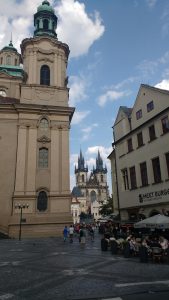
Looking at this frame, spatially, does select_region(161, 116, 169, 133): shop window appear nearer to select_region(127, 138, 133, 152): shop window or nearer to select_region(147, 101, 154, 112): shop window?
select_region(147, 101, 154, 112): shop window

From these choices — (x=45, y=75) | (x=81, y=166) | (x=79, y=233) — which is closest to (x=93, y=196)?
(x=81, y=166)

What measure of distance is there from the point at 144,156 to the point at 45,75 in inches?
930

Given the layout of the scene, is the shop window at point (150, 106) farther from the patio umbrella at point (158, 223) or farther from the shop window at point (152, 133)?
the patio umbrella at point (158, 223)

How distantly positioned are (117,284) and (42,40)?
39029 mm

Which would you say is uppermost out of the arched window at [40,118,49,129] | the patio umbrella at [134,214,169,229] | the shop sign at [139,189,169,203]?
the arched window at [40,118,49,129]

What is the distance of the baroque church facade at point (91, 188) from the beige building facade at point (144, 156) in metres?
120

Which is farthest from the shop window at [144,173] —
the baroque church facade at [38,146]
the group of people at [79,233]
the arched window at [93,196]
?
the arched window at [93,196]

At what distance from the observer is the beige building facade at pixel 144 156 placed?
68.8ft

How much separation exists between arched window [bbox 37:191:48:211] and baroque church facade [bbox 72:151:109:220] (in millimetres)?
111984

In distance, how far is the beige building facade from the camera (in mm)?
20984

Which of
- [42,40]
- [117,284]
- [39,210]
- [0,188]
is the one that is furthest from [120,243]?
[42,40]

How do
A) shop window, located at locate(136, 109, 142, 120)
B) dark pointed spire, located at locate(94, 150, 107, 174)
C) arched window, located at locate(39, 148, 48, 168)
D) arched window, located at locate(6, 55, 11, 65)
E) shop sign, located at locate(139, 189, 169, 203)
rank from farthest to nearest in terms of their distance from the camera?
dark pointed spire, located at locate(94, 150, 107, 174) → arched window, located at locate(6, 55, 11, 65) → arched window, located at locate(39, 148, 48, 168) → shop window, located at locate(136, 109, 142, 120) → shop sign, located at locate(139, 189, 169, 203)

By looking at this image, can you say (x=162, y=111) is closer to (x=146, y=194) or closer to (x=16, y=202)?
(x=146, y=194)

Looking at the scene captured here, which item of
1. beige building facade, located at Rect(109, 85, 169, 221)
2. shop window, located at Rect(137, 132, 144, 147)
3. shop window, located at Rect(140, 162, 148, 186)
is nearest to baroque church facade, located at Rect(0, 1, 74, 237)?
beige building facade, located at Rect(109, 85, 169, 221)
